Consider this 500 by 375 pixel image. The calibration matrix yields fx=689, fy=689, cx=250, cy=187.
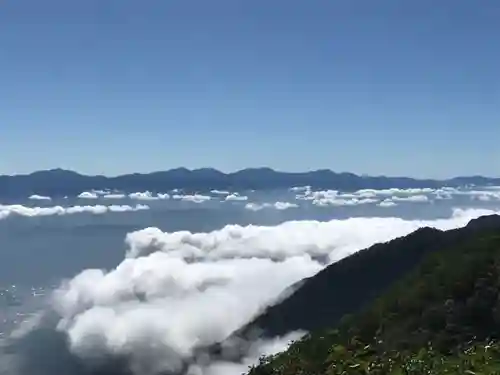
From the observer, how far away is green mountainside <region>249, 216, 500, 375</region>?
3080 centimetres

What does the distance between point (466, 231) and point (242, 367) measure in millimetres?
60210

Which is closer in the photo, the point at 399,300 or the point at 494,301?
the point at 494,301

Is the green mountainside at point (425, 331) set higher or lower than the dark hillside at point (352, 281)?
higher

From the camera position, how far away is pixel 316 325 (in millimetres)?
151625

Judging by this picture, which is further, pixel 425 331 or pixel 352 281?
pixel 352 281

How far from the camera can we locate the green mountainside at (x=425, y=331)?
1212 inches

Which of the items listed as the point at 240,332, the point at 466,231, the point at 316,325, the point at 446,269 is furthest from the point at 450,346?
the point at 240,332

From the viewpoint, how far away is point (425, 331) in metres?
45.7

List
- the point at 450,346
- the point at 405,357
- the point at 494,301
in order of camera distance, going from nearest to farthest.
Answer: the point at 405,357
the point at 450,346
the point at 494,301

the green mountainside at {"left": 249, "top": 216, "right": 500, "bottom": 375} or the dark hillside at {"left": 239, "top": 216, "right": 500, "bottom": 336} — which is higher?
the green mountainside at {"left": 249, "top": 216, "right": 500, "bottom": 375}

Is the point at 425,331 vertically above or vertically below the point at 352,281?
above

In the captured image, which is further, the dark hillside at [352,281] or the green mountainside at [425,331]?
the dark hillside at [352,281]

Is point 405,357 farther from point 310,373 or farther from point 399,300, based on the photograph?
point 399,300

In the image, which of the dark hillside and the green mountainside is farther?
the dark hillside
